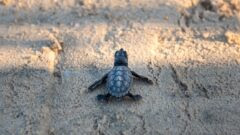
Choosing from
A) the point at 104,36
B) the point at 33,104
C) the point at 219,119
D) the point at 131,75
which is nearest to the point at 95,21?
the point at 104,36

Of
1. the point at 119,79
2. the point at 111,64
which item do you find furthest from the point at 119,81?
the point at 111,64

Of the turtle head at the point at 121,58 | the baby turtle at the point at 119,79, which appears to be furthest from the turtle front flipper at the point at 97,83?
the turtle head at the point at 121,58

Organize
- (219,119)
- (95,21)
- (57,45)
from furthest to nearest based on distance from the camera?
(95,21), (57,45), (219,119)

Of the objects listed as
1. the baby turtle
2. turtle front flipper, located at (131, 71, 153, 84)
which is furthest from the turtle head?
turtle front flipper, located at (131, 71, 153, 84)

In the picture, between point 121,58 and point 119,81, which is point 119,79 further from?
point 121,58

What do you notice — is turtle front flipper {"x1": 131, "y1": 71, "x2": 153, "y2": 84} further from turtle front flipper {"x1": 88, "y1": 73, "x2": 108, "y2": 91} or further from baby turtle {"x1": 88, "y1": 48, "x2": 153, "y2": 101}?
turtle front flipper {"x1": 88, "y1": 73, "x2": 108, "y2": 91}

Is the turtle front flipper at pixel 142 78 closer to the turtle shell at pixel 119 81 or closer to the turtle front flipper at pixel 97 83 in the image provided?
the turtle shell at pixel 119 81

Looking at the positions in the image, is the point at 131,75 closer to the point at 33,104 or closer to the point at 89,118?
the point at 89,118
